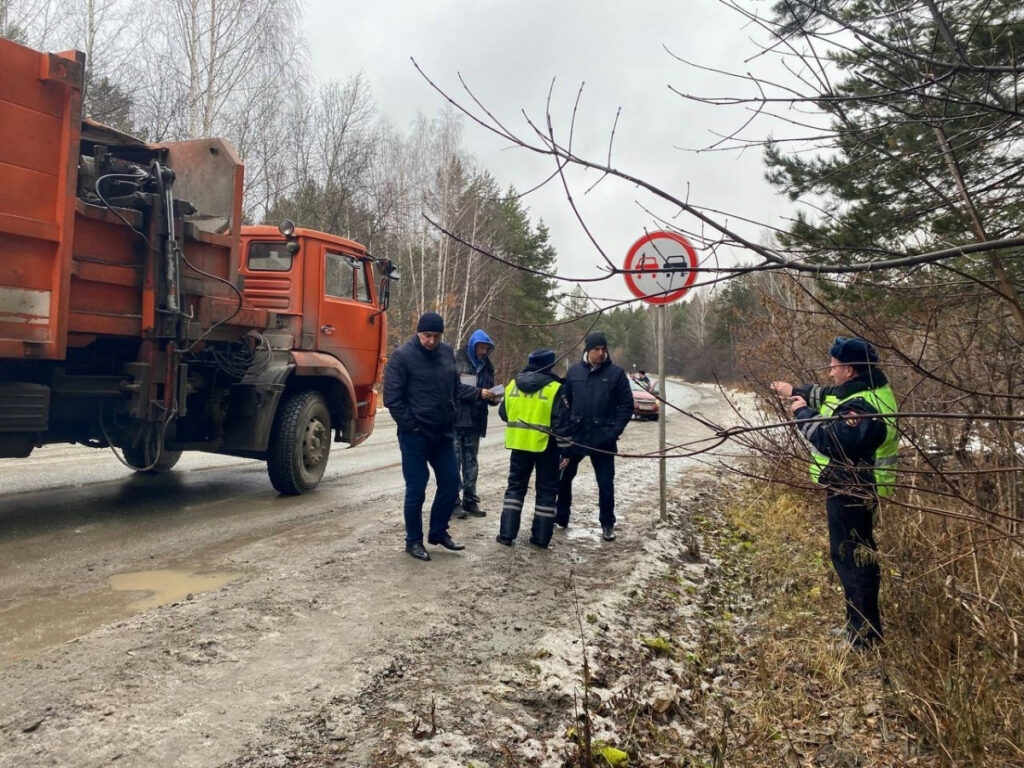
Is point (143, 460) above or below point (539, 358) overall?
below

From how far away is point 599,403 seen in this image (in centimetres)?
565

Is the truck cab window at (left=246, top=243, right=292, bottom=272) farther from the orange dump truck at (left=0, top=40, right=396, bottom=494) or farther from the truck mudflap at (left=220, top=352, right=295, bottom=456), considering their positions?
the truck mudflap at (left=220, top=352, right=295, bottom=456)

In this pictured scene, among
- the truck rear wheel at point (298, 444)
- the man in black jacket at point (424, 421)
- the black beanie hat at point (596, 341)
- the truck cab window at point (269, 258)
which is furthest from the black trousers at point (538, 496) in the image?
the truck cab window at point (269, 258)

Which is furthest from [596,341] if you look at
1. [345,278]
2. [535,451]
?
[345,278]

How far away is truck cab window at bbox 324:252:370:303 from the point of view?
7445 mm

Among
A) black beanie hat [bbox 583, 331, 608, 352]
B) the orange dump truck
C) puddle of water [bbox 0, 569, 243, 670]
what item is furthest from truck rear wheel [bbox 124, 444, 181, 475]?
black beanie hat [bbox 583, 331, 608, 352]

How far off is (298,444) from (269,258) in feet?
6.54

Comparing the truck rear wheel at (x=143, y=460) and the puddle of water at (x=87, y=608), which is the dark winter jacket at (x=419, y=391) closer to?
the puddle of water at (x=87, y=608)

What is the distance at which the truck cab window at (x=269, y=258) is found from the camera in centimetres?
719

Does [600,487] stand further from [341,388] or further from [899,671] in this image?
[341,388]

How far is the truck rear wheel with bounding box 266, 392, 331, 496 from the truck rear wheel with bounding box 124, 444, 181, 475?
103cm

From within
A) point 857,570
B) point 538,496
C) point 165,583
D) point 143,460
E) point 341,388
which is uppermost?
point 341,388

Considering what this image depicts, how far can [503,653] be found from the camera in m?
3.34

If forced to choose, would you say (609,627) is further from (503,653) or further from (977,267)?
(977,267)
